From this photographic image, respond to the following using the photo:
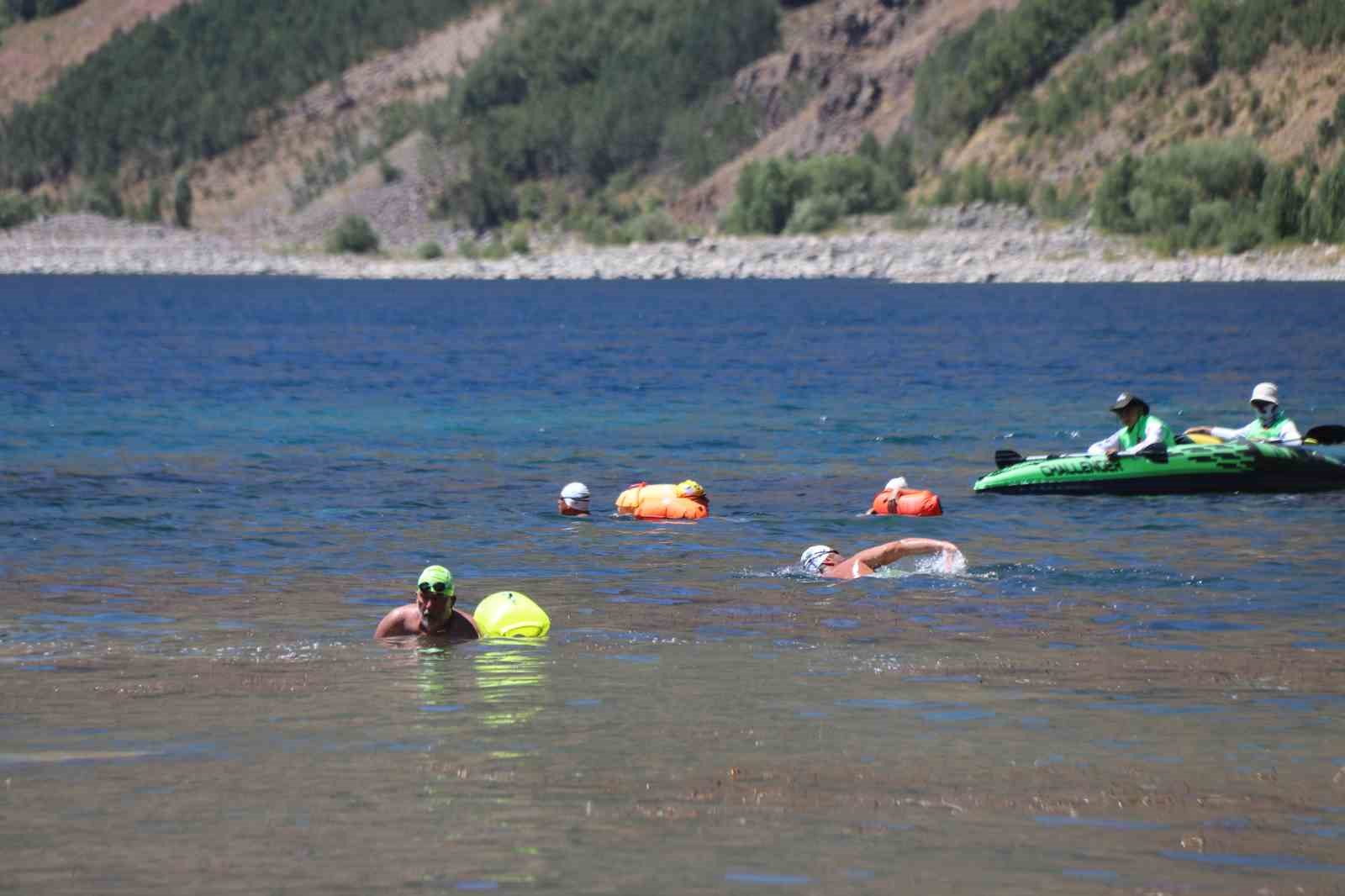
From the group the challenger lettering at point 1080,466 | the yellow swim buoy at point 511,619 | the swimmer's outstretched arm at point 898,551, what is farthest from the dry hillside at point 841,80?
the yellow swim buoy at point 511,619

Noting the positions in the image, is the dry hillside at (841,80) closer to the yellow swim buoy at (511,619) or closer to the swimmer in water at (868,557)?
the swimmer in water at (868,557)

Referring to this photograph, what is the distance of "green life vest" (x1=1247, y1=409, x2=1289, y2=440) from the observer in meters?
26.1

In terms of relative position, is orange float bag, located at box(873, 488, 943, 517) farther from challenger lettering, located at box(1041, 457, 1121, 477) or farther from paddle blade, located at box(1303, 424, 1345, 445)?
paddle blade, located at box(1303, 424, 1345, 445)

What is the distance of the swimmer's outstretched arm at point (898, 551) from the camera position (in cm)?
1889

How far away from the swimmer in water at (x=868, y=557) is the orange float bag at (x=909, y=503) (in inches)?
174

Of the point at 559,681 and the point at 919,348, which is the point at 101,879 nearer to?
the point at 559,681

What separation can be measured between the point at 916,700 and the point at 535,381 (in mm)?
35737

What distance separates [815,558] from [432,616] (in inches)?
193

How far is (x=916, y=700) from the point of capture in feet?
44.5

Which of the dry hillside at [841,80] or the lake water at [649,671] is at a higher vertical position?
the lake water at [649,671]

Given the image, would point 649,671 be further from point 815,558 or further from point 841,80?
point 841,80

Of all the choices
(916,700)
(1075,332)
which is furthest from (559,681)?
(1075,332)

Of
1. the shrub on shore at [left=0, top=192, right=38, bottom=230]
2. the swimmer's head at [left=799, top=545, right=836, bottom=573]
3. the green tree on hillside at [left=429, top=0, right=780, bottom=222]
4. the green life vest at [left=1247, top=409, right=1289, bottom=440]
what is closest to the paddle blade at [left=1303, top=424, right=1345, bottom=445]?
the green life vest at [left=1247, top=409, right=1289, bottom=440]

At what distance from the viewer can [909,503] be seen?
78.6 ft
